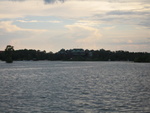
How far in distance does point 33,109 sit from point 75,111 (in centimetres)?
471

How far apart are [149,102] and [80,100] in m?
8.74

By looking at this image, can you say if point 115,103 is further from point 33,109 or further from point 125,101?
point 33,109

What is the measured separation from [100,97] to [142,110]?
932cm

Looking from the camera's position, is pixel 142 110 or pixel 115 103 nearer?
pixel 142 110

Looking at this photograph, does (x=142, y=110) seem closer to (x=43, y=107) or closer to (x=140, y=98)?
(x=140, y=98)

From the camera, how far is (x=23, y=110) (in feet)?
100

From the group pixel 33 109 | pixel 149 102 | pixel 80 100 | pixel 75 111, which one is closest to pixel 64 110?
pixel 75 111

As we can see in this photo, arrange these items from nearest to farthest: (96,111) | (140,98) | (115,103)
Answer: (96,111) < (115,103) < (140,98)

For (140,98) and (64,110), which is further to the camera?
(140,98)

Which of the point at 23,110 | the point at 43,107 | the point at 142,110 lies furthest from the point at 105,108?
the point at 23,110

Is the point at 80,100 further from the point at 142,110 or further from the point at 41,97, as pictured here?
the point at 142,110

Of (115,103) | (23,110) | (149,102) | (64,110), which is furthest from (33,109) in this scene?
(149,102)

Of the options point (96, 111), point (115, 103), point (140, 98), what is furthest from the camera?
point (140, 98)

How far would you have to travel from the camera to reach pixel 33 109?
31.0 m
